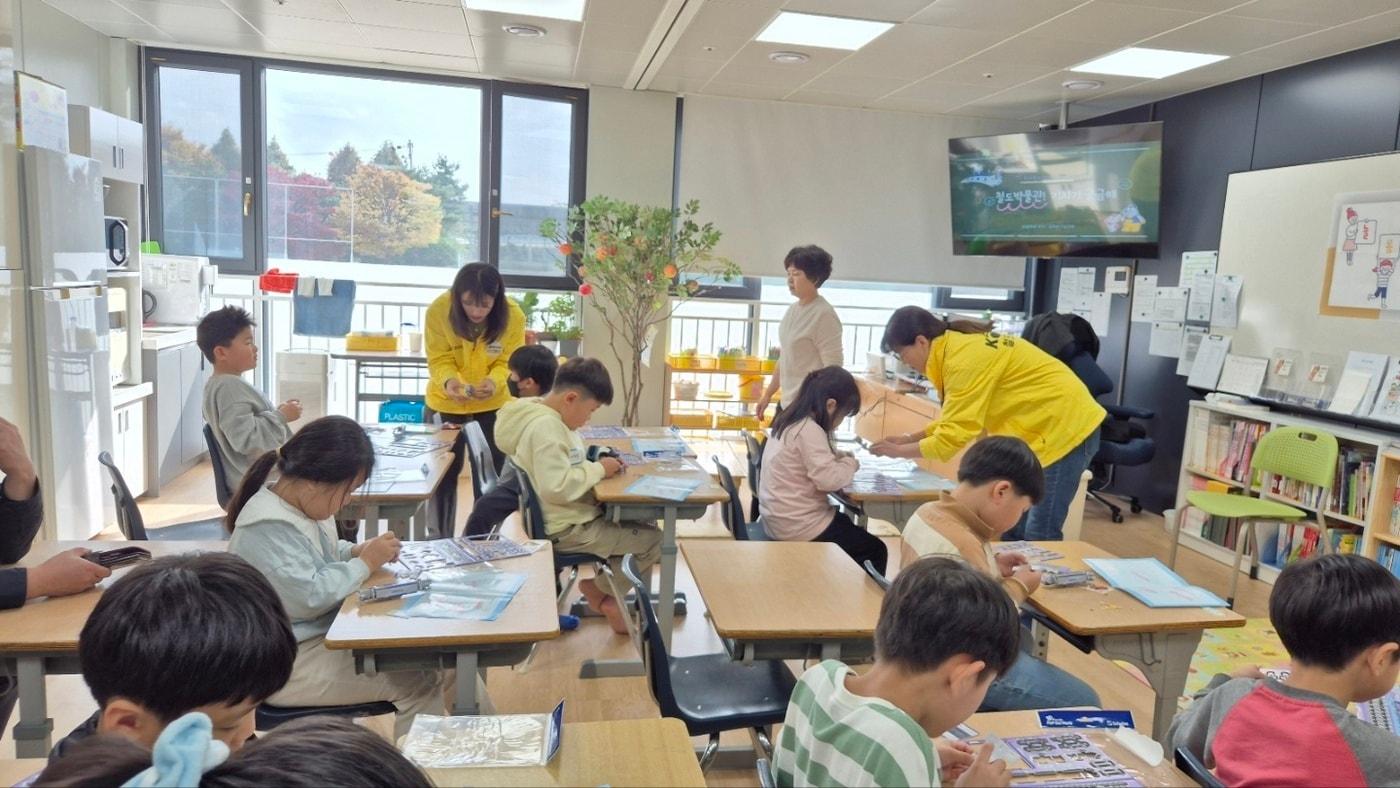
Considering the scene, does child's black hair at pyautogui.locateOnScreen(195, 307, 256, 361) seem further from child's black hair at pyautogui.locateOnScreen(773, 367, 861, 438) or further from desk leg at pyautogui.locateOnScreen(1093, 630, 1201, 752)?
desk leg at pyautogui.locateOnScreen(1093, 630, 1201, 752)

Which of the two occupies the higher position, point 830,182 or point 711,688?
point 830,182

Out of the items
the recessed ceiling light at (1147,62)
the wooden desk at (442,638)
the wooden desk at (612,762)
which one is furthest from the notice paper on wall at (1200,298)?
the wooden desk at (612,762)

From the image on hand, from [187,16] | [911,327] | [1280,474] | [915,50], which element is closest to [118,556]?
[911,327]

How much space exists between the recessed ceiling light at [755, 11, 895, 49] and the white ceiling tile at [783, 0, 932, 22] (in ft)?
0.31

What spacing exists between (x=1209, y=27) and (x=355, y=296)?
569 centimetres

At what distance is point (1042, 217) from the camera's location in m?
6.36

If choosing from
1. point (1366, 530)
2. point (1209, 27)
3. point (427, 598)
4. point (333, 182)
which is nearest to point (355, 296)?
point (333, 182)

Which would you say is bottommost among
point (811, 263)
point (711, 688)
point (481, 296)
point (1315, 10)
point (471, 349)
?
point (711, 688)

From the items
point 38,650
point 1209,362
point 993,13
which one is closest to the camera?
point 38,650

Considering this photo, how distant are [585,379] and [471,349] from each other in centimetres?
117

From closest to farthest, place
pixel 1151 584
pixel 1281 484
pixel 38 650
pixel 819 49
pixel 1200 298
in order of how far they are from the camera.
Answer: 1. pixel 38 650
2. pixel 1151 584
3. pixel 1281 484
4. pixel 819 49
5. pixel 1200 298

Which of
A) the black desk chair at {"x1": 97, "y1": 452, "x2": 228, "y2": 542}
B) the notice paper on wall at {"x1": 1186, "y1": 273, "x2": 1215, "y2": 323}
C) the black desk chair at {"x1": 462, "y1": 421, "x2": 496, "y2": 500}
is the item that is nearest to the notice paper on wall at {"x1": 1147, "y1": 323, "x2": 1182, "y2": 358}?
the notice paper on wall at {"x1": 1186, "y1": 273, "x2": 1215, "y2": 323}

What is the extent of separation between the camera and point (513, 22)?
5.11 meters

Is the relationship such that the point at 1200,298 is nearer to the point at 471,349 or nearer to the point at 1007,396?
the point at 1007,396
